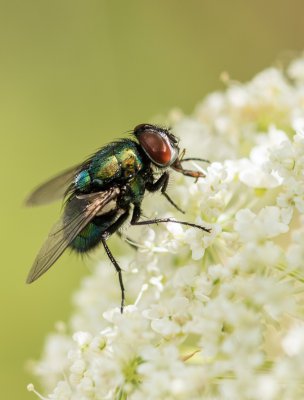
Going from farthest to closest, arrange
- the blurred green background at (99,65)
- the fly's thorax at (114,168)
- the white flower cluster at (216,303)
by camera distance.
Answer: the blurred green background at (99,65)
the fly's thorax at (114,168)
the white flower cluster at (216,303)

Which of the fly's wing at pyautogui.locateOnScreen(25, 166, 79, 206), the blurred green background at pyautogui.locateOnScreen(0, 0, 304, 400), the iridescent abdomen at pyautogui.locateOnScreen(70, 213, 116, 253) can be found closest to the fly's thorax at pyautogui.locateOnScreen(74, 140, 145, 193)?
the iridescent abdomen at pyautogui.locateOnScreen(70, 213, 116, 253)

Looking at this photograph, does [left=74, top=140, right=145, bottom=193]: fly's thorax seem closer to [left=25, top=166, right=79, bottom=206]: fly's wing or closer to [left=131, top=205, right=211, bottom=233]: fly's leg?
[left=131, top=205, right=211, bottom=233]: fly's leg

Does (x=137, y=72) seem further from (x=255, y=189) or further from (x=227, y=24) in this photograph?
(x=255, y=189)

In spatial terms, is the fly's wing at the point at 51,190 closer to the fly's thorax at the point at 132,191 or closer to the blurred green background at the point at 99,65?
the fly's thorax at the point at 132,191

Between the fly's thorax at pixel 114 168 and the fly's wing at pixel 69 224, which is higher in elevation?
the fly's thorax at pixel 114 168

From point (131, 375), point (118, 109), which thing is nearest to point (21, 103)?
point (118, 109)

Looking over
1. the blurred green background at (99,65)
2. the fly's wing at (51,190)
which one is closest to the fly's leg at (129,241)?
the fly's wing at (51,190)

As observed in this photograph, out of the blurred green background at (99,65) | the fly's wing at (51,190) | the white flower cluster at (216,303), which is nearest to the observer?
the white flower cluster at (216,303)

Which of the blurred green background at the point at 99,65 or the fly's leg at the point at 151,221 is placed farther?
the blurred green background at the point at 99,65
